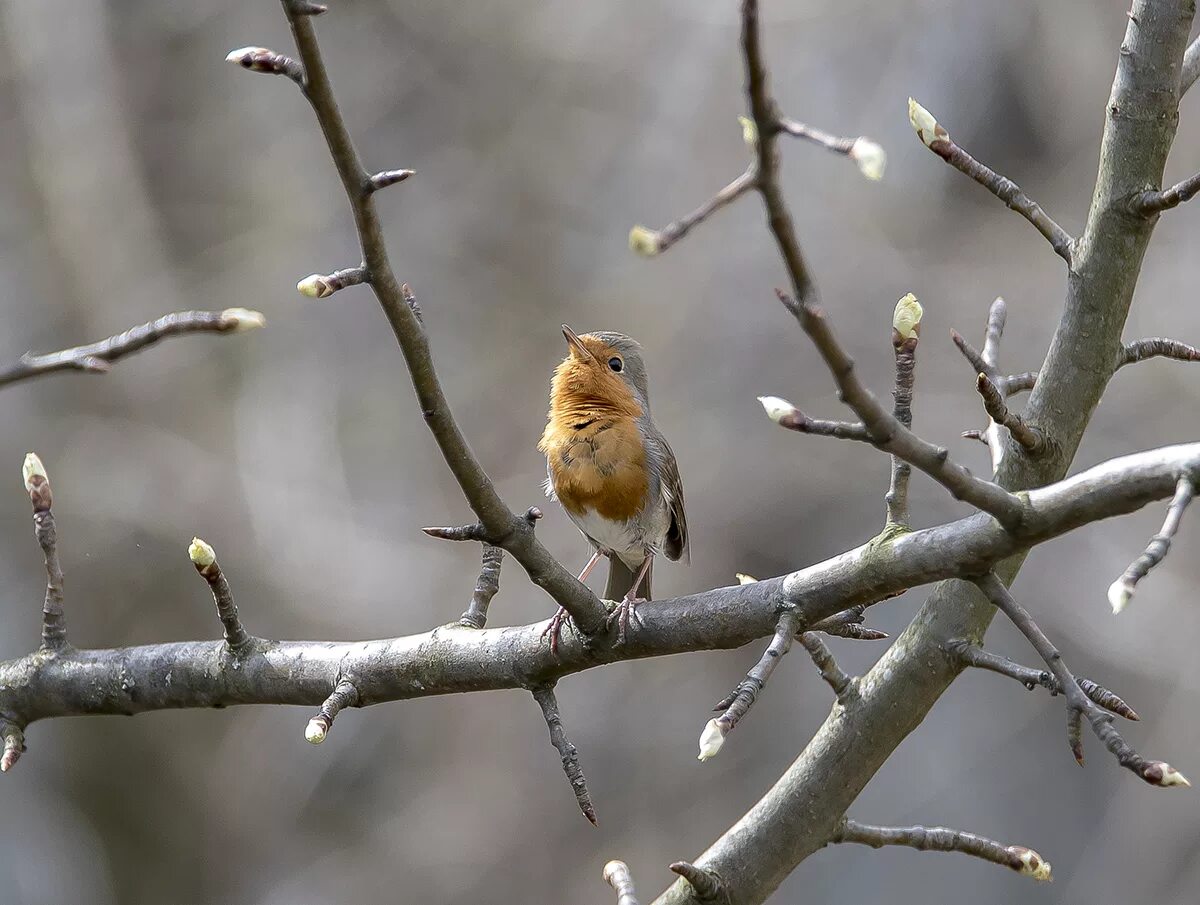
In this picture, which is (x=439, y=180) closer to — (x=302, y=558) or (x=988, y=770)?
(x=302, y=558)

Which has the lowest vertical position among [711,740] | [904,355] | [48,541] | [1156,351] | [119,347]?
[711,740]


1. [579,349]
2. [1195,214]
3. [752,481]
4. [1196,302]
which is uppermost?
[1195,214]

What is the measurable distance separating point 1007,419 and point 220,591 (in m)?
1.54

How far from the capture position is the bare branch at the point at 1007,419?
1964 mm

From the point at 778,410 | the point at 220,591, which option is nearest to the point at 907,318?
the point at 778,410

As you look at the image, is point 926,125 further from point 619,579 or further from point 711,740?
point 619,579

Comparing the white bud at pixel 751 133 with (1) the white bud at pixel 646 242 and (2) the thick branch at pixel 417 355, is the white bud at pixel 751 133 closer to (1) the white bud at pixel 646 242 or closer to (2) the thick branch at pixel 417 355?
(1) the white bud at pixel 646 242

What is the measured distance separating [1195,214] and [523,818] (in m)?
5.09

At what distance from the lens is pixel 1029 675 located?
1.92 m

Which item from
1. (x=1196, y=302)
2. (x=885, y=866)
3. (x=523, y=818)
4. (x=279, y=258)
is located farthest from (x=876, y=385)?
(x=279, y=258)

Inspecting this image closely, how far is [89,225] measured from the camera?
24.7 ft

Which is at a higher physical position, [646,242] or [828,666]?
[646,242]

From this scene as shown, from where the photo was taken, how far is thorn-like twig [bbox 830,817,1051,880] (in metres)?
1.98

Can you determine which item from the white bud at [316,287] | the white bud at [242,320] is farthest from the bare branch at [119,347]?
the white bud at [316,287]
